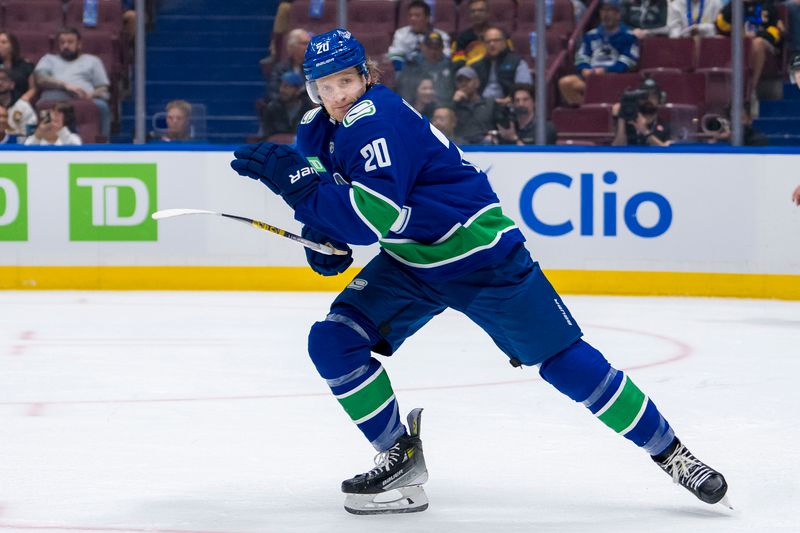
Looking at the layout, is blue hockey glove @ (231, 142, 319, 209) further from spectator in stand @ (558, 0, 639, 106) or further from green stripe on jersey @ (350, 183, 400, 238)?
spectator in stand @ (558, 0, 639, 106)

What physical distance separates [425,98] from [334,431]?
4535 mm

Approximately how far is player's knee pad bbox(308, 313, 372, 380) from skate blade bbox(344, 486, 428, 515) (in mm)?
300

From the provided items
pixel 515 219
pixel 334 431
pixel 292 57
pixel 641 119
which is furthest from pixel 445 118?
pixel 334 431

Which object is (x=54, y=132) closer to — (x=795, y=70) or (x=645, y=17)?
(x=645, y=17)

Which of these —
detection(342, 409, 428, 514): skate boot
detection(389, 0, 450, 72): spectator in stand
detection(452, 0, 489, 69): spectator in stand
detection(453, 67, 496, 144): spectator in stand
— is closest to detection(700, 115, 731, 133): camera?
detection(453, 67, 496, 144): spectator in stand

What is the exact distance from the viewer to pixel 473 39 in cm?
863

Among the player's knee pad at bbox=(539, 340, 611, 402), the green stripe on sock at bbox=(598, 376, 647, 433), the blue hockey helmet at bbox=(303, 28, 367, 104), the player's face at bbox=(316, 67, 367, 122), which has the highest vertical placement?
the blue hockey helmet at bbox=(303, 28, 367, 104)

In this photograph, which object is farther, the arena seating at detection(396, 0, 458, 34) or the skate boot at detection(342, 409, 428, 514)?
the arena seating at detection(396, 0, 458, 34)

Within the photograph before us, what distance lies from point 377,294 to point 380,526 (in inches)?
21.6

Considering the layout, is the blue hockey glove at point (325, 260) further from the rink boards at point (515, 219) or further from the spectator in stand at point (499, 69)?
the spectator in stand at point (499, 69)

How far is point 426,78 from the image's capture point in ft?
28.0

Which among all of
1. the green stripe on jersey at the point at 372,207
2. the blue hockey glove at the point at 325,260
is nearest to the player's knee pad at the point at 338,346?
the blue hockey glove at the point at 325,260

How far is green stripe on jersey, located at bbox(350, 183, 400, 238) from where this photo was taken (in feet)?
9.93

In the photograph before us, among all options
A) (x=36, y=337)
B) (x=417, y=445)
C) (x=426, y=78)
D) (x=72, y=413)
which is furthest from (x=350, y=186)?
(x=426, y=78)
